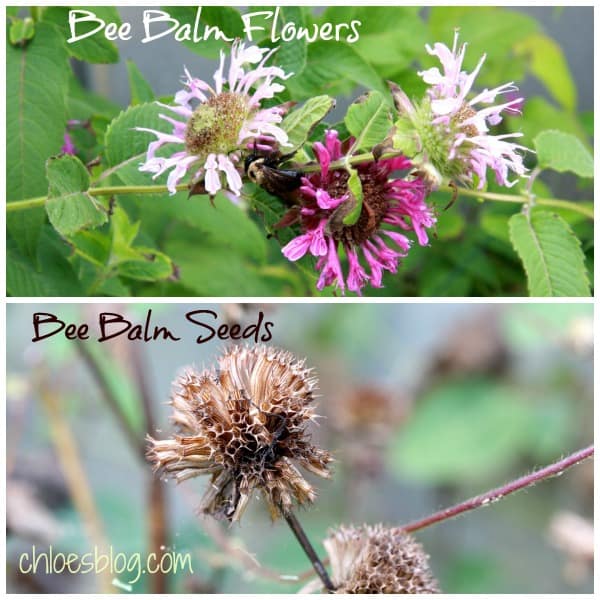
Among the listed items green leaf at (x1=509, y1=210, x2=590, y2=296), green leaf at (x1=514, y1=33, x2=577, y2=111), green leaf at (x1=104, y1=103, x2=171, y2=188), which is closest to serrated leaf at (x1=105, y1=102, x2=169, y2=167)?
green leaf at (x1=104, y1=103, x2=171, y2=188)

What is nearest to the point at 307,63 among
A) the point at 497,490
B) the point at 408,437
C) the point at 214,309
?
the point at 214,309

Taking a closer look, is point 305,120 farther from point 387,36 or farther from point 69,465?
point 69,465

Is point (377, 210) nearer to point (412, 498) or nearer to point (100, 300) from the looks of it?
point (100, 300)

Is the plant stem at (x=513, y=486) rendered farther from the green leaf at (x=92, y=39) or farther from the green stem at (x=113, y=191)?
the green leaf at (x=92, y=39)

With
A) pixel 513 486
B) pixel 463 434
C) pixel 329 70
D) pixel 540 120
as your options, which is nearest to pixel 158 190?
pixel 329 70

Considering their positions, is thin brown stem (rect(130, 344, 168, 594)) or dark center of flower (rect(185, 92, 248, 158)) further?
thin brown stem (rect(130, 344, 168, 594))

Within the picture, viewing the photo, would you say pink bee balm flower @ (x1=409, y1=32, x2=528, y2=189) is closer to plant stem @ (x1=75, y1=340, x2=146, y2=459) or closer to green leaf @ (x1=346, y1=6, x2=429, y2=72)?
green leaf @ (x1=346, y1=6, x2=429, y2=72)
